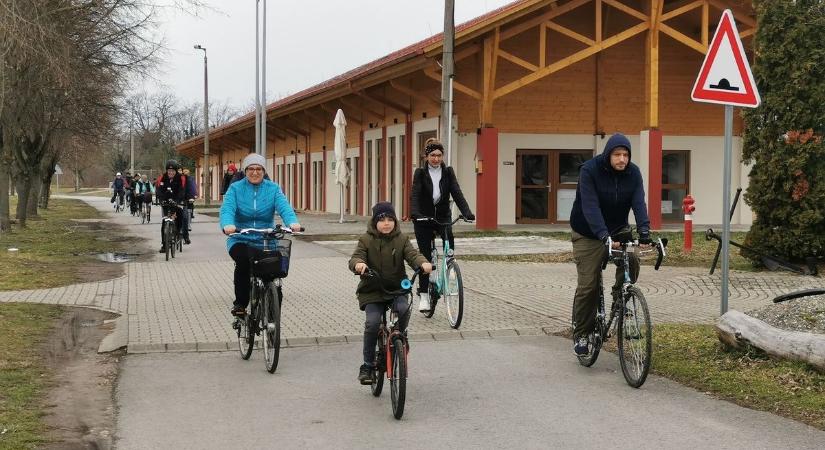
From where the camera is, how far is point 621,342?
22.6 ft

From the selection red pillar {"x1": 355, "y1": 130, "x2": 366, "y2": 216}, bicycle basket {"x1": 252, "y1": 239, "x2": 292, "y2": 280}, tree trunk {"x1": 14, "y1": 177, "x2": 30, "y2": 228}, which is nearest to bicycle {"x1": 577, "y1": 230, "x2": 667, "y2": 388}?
bicycle basket {"x1": 252, "y1": 239, "x2": 292, "y2": 280}

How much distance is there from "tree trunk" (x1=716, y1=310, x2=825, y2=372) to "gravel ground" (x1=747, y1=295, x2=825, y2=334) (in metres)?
0.12

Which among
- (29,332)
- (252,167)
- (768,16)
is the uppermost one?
(768,16)

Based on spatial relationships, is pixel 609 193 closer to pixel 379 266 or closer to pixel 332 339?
pixel 379 266

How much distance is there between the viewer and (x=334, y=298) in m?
11.7

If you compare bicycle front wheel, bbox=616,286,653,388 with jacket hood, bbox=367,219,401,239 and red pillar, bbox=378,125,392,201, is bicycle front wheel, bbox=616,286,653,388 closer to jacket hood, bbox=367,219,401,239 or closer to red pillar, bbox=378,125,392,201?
jacket hood, bbox=367,219,401,239

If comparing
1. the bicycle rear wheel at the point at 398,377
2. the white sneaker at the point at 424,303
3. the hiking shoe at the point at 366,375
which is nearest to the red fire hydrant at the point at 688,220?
the white sneaker at the point at 424,303

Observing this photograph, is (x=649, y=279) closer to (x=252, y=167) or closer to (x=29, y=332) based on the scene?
(x=252, y=167)

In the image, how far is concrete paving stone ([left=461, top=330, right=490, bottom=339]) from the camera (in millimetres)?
8945

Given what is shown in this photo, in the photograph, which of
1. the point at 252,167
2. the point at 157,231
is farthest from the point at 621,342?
the point at 157,231

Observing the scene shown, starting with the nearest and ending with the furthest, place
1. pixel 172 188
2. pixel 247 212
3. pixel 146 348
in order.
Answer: pixel 247 212 < pixel 146 348 < pixel 172 188

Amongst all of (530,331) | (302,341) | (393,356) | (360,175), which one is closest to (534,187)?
(360,175)

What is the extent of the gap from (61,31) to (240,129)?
29.0 meters

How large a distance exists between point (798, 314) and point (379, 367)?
3.24 meters
